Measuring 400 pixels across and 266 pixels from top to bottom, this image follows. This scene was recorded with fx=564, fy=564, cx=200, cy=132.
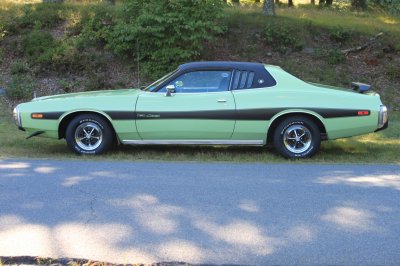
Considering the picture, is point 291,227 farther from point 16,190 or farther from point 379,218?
point 16,190

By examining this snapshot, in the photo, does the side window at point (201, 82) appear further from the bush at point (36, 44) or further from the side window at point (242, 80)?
the bush at point (36, 44)

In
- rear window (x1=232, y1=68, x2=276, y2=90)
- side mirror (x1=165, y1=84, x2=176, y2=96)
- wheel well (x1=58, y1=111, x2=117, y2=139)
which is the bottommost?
wheel well (x1=58, y1=111, x2=117, y2=139)

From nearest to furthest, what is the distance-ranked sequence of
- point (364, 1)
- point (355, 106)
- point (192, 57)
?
1. point (355, 106)
2. point (192, 57)
3. point (364, 1)

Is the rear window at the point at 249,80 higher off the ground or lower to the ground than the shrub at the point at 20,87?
higher

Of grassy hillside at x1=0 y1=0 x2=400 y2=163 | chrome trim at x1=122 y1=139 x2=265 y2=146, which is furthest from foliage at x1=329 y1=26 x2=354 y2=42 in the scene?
chrome trim at x1=122 y1=139 x2=265 y2=146

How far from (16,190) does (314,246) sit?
140 inches

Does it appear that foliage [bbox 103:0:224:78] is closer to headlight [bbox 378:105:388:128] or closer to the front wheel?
the front wheel

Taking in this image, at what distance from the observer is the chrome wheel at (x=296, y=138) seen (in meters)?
9.05

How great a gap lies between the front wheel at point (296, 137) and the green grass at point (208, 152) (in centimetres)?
16

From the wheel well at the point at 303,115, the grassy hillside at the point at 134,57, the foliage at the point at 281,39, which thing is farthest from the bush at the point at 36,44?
the wheel well at the point at 303,115

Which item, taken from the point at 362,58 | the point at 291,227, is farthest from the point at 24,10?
the point at 291,227

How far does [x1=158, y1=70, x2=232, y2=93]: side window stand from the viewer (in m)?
9.16

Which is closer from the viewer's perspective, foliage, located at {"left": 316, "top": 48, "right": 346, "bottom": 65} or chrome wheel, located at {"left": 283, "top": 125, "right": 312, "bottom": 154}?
chrome wheel, located at {"left": 283, "top": 125, "right": 312, "bottom": 154}

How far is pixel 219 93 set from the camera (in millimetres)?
9094
